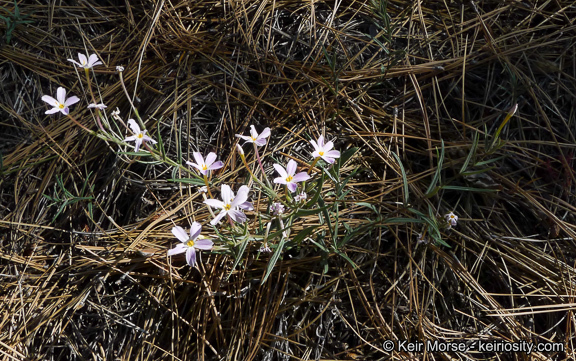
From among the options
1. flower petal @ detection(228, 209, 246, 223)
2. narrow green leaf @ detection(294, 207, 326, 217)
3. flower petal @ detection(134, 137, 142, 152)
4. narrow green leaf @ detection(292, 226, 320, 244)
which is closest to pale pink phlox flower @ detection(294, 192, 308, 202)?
narrow green leaf @ detection(294, 207, 326, 217)

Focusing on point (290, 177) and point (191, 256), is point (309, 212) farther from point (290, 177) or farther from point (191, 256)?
point (191, 256)

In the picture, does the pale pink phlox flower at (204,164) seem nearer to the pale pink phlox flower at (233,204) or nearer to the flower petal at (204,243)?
the pale pink phlox flower at (233,204)

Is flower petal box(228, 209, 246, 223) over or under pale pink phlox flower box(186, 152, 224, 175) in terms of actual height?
under

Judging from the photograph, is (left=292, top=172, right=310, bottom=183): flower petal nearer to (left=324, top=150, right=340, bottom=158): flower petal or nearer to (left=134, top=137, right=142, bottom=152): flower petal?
(left=324, top=150, right=340, bottom=158): flower petal

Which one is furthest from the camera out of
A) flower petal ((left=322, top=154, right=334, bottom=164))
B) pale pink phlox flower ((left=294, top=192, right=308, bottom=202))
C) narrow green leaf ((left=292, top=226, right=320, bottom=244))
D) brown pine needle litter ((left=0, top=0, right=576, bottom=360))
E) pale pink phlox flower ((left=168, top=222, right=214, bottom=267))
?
brown pine needle litter ((left=0, top=0, right=576, bottom=360))

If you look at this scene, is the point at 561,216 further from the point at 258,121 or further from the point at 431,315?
the point at 258,121

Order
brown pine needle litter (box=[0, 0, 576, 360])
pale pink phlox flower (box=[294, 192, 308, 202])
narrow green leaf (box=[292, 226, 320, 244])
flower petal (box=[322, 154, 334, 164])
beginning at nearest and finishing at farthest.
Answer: flower petal (box=[322, 154, 334, 164]) → pale pink phlox flower (box=[294, 192, 308, 202]) → narrow green leaf (box=[292, 226, 320, 244]) → brown pine needle litter (box=[0, 0, 576, 360])

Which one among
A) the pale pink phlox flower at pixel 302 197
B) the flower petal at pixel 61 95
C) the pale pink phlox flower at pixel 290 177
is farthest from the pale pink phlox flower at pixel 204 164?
the flower petal at pixel 61 95

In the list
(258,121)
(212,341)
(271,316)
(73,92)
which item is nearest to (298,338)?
(271,316)
